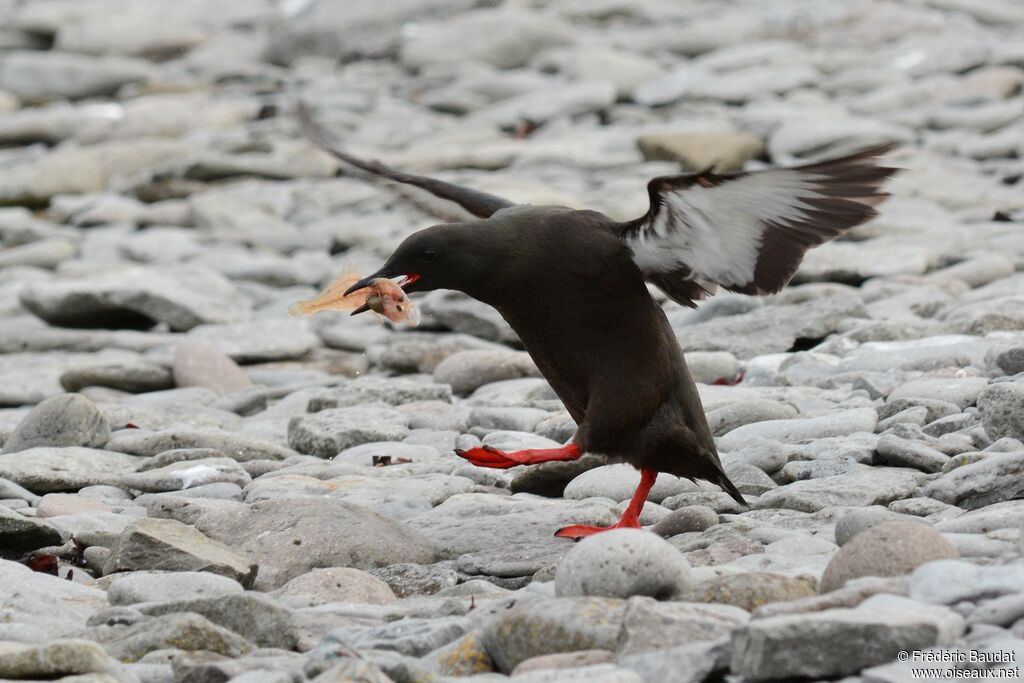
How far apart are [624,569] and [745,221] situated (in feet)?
5.56

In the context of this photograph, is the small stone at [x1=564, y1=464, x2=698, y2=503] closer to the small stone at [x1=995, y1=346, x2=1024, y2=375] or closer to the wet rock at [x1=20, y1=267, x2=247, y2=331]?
the small stone at [x1=995, y1=346, x2=1024, y2=375]

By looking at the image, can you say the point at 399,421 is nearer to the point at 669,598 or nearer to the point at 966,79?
the point at 669,598

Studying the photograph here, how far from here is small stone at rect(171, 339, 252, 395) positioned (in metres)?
8.22

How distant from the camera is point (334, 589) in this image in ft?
14.8

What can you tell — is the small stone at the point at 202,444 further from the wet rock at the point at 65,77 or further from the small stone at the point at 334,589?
the wet rock at the point at 65,77

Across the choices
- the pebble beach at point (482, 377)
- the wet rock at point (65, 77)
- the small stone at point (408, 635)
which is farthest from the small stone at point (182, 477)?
the wet rock at point (65, 77)

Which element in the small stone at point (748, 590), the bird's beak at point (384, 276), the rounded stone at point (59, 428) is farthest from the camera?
the rounded stone at point (59, 428)

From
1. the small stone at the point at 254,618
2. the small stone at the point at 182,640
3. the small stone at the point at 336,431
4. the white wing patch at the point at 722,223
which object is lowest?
the small stone at the point at 336,431

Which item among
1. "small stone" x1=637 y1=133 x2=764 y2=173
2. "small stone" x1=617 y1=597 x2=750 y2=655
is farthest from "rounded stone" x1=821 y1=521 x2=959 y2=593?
"small stone" x1=637 y1=133 x2=764 y2=173

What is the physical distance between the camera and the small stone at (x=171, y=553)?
4539 millimetres

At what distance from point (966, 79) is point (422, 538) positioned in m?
10.5

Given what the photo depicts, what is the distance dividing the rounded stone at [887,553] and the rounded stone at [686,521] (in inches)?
42.5

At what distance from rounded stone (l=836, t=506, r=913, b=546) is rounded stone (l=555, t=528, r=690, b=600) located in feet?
2.76

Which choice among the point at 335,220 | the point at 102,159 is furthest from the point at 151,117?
the point at 335,220
